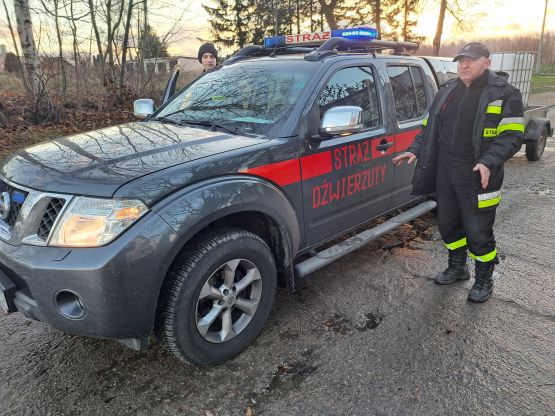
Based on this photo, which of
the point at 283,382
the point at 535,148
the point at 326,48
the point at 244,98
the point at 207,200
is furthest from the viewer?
the point at 535,148

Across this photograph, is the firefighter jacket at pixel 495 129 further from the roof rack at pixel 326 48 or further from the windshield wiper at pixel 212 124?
the windshield wiper at pixel 212 124

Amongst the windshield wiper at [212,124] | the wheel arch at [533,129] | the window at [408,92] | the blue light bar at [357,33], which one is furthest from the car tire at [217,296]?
the wheel arch at [533,129]

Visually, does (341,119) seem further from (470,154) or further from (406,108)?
(406,108)

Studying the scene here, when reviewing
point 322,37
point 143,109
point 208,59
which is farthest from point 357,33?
point 208,59

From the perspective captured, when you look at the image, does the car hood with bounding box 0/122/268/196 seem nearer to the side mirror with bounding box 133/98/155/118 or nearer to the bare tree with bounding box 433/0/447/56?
the side mirror with bounding box 133/98/155/118

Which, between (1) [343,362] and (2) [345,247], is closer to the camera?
(1) [343,362]

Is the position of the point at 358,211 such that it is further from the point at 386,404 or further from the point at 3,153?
the point at 3,153

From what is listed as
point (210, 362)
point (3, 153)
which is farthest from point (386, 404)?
point (3, 153)

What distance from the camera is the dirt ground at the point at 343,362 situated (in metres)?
2.33

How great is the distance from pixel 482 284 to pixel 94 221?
284 centimetres

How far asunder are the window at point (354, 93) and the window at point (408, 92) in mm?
311

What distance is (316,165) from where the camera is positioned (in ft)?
9.94

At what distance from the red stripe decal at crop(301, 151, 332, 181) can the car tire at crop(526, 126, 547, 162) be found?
6155 mm

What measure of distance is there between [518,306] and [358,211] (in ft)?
4.55
